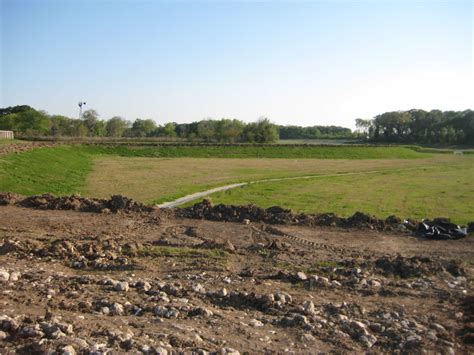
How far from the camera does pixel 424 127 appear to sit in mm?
160875

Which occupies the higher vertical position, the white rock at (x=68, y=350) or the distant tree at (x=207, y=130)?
the distant tree at (x=207, y=130)

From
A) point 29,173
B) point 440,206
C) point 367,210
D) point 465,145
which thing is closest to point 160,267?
point 367,210

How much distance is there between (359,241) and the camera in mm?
16312

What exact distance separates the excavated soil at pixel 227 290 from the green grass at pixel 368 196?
28.6 feet

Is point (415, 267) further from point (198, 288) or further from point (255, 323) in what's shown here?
point (198, 288)

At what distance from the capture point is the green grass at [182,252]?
1342cm

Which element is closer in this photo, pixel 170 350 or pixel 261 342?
pixel 170 350

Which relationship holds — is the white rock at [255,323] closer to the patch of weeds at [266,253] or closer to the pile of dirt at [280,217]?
the patch of weeds at [266,253]

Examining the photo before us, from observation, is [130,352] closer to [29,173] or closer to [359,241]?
[359,241]

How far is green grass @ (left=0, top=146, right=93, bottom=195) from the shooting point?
2923 cm

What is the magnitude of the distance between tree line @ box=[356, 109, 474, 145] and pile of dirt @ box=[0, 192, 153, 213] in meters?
137

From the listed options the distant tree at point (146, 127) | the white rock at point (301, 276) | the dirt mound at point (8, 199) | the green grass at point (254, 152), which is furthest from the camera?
the distant tree at point (146, 127)

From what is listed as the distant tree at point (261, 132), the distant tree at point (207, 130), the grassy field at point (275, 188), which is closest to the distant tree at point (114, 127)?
the distant tree at point (207, 130)

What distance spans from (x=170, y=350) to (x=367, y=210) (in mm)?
→ 19720
